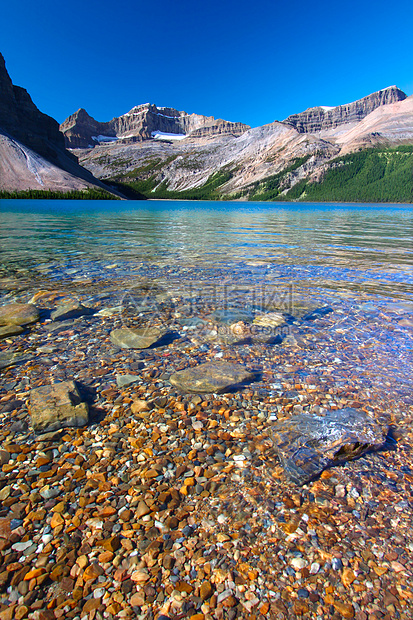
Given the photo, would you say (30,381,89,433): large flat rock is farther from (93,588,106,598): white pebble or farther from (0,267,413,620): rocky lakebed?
(93,588,106,598): white pebble

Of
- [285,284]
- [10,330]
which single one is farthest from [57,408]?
[285,284]

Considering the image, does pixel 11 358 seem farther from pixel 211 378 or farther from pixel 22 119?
pixel 22 119

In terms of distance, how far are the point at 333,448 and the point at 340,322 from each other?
204 inches

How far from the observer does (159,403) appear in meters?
5.02

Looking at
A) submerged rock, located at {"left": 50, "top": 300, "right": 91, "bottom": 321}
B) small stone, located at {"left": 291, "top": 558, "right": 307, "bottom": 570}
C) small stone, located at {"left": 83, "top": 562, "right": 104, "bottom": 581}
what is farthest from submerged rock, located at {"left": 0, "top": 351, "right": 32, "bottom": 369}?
small stone, located at {"left": 291, "top": 558, "right": 307, "bottom": 570}

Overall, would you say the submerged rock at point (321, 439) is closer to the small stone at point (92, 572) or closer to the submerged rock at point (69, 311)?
the small stone at point (92, 572)

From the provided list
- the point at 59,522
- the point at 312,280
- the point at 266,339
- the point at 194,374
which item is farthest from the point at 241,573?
the point at 312,280

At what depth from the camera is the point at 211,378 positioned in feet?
18.4

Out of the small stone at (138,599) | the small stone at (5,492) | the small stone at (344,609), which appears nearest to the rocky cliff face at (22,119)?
the small stone at (5,492)

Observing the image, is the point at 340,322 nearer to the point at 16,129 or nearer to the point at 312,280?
the point at 312,280

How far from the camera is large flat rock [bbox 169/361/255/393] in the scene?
540 cm

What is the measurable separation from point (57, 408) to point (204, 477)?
2.39 m

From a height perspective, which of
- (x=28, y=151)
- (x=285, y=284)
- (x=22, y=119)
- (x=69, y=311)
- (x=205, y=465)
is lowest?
(x=285, y=284)

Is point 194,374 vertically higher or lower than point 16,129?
lower
